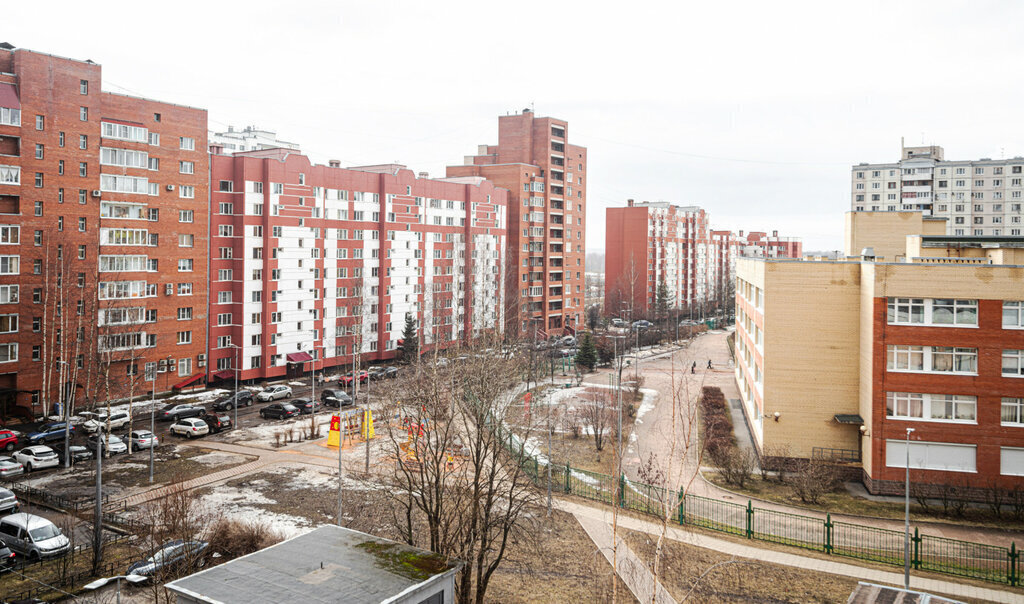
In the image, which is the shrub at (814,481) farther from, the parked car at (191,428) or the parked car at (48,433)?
the parked car at (48,433)

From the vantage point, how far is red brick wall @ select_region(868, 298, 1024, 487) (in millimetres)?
25672

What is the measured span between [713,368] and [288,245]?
3784 cm

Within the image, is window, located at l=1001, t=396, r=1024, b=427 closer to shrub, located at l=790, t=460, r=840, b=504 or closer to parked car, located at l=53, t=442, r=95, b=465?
shrub, located at l=790, t=460, r=840, b=504

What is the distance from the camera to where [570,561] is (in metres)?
19.6

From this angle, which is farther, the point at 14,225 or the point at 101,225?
the point at 101,225

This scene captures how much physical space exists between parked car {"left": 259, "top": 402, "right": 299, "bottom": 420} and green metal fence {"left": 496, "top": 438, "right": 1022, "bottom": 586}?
63.0ft

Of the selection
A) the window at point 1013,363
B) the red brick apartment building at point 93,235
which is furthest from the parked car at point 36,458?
the window at point 1013,363

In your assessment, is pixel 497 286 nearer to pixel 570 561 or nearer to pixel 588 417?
pixel 588 417

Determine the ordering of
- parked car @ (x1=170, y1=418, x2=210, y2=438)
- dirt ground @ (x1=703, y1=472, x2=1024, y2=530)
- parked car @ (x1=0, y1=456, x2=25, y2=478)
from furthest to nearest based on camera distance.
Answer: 1. parked car @ (x1=170, y1=418, x2=210, y2=438)
2. parked car @ (x1=0, y1=456, x2=25, y2=478)
3. dirt ground @ (x1=703, y1=472, x2=1024, y2=530)

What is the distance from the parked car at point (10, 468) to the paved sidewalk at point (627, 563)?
24218 mm

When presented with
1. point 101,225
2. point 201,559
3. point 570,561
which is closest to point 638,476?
point 570,561

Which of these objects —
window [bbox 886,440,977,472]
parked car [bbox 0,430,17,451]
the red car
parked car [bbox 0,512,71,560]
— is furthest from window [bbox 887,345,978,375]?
parked car [bbox 0,430,17,451]

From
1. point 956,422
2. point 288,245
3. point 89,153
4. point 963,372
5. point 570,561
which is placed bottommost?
point 570,561

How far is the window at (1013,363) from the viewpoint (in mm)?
25766
